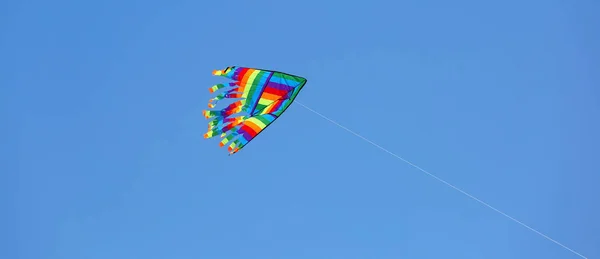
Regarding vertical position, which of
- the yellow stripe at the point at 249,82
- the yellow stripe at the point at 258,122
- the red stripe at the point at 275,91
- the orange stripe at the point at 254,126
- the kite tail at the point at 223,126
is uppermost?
the red stripe at the point at 275,91

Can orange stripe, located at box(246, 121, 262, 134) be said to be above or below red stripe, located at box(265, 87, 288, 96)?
below

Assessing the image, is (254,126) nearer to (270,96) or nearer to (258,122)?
(258,122)

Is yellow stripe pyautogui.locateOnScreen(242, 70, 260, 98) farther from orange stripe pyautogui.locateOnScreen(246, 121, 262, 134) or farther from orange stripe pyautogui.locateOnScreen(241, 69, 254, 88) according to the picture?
orange stripe pyautogui.locateOnScreen(246, 121, 262, 134)

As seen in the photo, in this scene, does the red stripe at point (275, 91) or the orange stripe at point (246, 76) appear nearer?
the orange stripe at point (246, 76)

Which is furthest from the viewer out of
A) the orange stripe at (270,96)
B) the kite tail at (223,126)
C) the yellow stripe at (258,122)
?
the orange stripe at (270,96)

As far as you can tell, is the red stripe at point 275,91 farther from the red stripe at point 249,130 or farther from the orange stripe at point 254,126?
the red stripe at point 249,130

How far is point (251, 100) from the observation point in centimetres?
1627

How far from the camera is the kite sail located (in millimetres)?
15820

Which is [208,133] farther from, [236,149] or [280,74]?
[280,74]

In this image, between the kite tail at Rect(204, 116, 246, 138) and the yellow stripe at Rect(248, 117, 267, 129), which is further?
the yellow stripe at Rect(248, 117, 267, 129)

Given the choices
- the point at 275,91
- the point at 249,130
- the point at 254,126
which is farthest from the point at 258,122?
the point at 275,91

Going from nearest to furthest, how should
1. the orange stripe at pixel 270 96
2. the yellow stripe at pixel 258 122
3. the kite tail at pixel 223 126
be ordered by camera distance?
the kite tail at pixel 223 126
the yellow stripe at pixel 258 122
the orange stripe at pixel 270 96

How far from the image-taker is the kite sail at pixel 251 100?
15820mm

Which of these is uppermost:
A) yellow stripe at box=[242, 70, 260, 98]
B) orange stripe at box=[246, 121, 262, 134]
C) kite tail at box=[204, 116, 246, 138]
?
yellow stripe at box=[242, 70, 260, 98]
